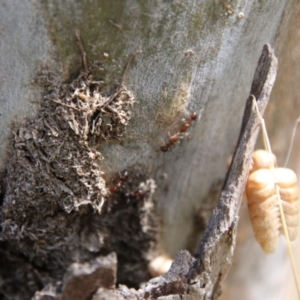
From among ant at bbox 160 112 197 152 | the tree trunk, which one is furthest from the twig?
ant at bbox 160 112 197 152

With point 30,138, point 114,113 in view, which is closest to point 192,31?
point 114,113

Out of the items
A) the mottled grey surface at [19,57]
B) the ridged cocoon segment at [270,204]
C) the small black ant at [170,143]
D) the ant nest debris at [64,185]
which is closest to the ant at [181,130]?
the small black ant at [170,143]

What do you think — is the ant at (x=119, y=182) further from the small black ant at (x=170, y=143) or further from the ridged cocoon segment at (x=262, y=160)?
the ridged cocoon segment at (x=262, y=160)

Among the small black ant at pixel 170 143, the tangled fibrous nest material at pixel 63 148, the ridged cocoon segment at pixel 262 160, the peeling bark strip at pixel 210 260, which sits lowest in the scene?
the peeling bark strip at pixel 210 260

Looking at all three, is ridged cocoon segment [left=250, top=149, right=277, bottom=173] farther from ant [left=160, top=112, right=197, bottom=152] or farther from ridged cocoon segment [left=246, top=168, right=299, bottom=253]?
ant [left=160, top=112, right=197, bottom=152]

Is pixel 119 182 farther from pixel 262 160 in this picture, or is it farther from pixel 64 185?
pixel 262 160
